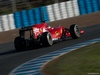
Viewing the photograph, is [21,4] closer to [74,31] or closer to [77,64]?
[74,31]

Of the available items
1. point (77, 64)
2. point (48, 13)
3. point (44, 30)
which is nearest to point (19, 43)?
point (44, 30)

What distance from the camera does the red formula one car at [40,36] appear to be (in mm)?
17938

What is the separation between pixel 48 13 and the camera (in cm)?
2716

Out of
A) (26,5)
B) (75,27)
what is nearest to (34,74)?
(75,27)

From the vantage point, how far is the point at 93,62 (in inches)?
476

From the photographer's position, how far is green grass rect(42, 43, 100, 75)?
11.0 metres

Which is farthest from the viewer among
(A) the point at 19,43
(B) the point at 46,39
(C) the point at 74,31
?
(C) the point at 74,31

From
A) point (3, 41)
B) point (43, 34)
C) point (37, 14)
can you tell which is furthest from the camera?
point (37, 14)

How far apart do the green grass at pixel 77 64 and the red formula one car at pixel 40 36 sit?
2.93m

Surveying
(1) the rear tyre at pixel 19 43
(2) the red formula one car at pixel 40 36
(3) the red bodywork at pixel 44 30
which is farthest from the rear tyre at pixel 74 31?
(1) the rear tyre at pixel 19 43

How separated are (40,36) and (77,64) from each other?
20.0 feet

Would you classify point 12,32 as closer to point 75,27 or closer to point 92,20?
point 92,20

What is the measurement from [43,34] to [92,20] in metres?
9.89

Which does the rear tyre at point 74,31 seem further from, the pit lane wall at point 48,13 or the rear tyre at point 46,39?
the pit lane wall at point 48,13
